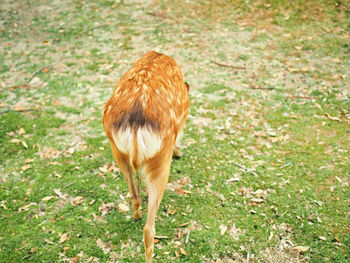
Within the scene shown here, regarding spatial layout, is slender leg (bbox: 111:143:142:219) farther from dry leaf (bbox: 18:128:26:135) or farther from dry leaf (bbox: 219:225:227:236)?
dry leaf (bbox: 18:128:26:135)

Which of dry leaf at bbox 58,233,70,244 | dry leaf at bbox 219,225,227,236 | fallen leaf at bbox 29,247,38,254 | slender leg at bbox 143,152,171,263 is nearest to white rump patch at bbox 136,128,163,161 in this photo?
slender leg at bbox 143,152,171,263

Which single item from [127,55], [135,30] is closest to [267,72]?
[127,55]

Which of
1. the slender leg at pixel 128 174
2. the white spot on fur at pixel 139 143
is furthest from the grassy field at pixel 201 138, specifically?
the white spot on fur at pixel 139 143

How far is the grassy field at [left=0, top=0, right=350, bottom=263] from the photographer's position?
130 inches

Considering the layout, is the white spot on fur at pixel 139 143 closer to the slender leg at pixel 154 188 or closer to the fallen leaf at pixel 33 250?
the slender leg at pixel 154 188

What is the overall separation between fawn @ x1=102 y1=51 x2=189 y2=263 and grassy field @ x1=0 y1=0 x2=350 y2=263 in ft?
2.95

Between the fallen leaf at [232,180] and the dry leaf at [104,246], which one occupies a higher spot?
the fallen leaf at [232,180]

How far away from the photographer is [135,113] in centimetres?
246

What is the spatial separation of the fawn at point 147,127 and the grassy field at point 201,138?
2.95ft

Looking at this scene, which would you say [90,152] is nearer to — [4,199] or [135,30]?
[4,199]

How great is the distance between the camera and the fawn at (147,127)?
2.40 meters

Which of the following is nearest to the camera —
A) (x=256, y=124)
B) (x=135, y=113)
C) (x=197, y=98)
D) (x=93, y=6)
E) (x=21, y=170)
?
(x=135, y=113)

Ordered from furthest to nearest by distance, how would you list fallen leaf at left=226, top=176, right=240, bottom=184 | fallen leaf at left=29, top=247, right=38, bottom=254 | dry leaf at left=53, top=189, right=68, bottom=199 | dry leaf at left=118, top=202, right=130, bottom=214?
fallen leaf at left=226, top=176, right=240, bottom=184 < dry leaf at left=53, top=189, right=68, bottom=199 < dry leaf at left=118, top=202, right=130, bottom=214 < fallen leaf at left=29, top=247, right=38, bottom=254

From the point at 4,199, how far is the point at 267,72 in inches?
206
